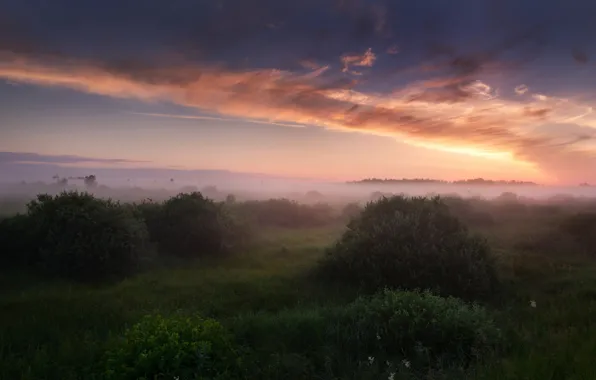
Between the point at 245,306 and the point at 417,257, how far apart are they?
6.98 metres

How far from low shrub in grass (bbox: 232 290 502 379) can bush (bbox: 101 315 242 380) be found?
0.92 m

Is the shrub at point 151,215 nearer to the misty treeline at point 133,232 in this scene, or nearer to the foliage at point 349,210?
the misty treeline at point 133,232

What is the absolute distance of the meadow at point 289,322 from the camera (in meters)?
8.41

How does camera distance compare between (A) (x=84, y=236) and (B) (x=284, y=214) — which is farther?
(B) (x=284, y=214)

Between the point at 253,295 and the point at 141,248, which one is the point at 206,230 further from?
the point at 253,295

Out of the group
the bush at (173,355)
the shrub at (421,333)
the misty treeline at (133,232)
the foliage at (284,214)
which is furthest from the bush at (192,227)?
the bush at (173,355)

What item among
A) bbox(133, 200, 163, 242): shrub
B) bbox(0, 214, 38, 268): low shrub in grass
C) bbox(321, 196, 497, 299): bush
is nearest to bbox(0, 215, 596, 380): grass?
bbox(321, 196, 497, 299): bush

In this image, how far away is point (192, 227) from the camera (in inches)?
968

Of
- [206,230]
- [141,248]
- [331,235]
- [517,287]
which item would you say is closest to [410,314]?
[517,287]

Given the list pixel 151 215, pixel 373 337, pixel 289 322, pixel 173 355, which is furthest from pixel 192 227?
pixel 173 355

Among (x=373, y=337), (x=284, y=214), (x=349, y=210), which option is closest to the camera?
(x=373, y=337)

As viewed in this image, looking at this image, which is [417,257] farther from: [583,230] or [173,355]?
[583,230]

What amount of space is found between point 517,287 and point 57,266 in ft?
59.0

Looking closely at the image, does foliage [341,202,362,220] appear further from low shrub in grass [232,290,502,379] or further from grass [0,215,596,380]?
low shrub in grass [232,290,502,379]
